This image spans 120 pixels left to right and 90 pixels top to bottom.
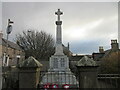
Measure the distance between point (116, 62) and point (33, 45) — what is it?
817 inches

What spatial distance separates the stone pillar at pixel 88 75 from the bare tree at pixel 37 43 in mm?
27182

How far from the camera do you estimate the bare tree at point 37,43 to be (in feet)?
107

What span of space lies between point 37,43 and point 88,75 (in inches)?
1096

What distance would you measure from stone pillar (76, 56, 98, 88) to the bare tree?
2718cm

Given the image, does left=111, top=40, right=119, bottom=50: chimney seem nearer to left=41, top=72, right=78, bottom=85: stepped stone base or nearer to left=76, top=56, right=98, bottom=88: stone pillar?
left=41, top=72, right=78, bottom=85: stepped stone base

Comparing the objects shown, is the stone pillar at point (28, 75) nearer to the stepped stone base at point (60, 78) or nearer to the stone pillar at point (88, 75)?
the stone pillar at point (88, 75)

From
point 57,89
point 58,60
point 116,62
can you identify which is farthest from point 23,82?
point 116,62

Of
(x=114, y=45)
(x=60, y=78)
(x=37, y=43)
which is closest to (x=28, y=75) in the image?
(x=60, y=78)

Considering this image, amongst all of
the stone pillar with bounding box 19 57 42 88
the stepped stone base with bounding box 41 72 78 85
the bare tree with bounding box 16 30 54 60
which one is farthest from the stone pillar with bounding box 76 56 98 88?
the bare tree with bounding box 16 30 54 60

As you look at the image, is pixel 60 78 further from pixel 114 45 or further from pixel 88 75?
pixel 114 45

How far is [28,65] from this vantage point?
19.2 feet

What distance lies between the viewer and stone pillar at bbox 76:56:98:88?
18.0ft

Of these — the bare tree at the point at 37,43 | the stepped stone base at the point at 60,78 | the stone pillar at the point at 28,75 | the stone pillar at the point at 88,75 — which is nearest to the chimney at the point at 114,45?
the bare tree at the point at 37,43

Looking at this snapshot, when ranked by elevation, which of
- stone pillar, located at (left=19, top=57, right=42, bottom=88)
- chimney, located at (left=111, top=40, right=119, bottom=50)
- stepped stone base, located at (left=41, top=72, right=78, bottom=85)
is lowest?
stepped stone base, located at (left=41, top=72, right=78, bottom=85)
